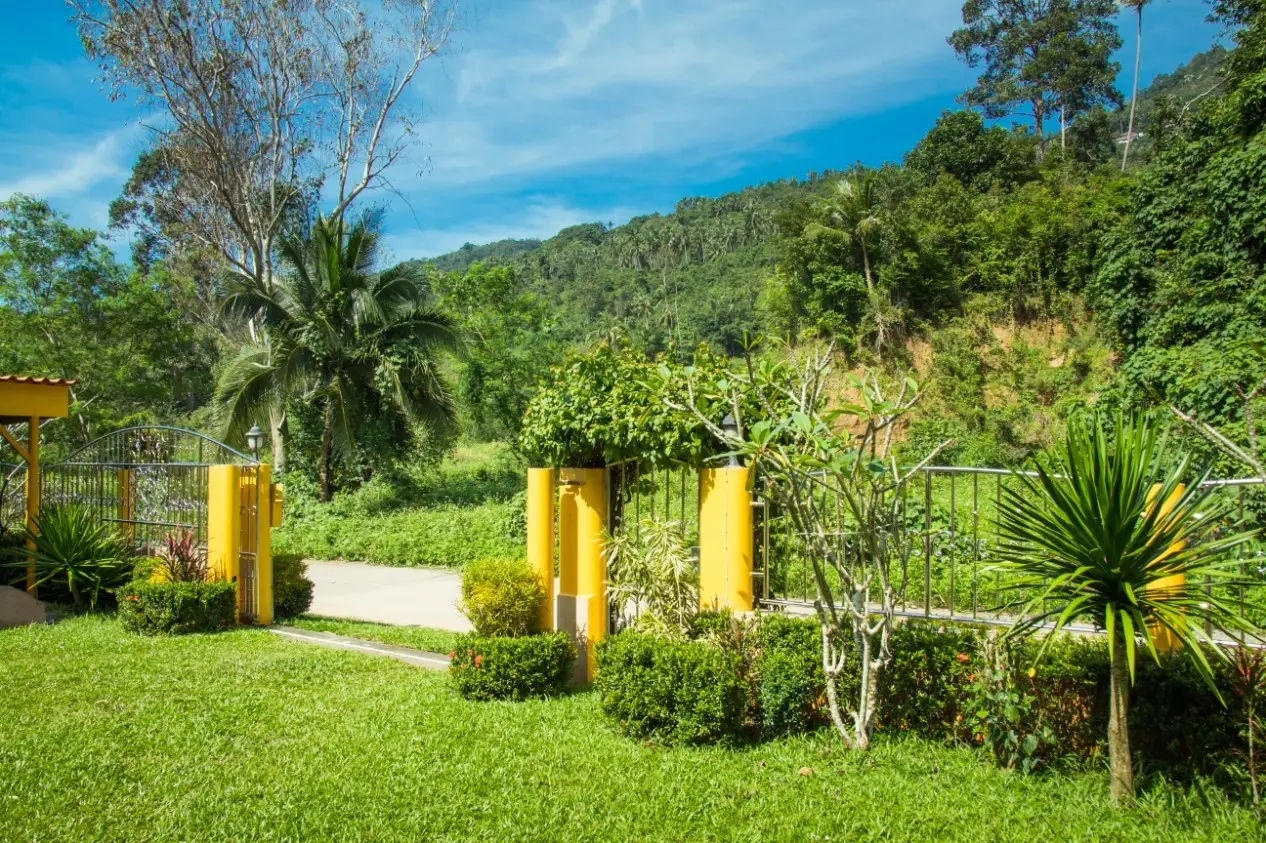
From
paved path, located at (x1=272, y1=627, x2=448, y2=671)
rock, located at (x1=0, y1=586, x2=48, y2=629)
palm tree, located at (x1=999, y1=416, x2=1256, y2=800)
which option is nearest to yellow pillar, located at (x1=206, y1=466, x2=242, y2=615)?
paved path, located at (x1=272, y1=627, x2=448, y2=671)

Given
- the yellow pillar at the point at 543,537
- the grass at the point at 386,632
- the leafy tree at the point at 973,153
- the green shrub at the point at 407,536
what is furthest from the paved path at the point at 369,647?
the leafy tree at the point at 973,153

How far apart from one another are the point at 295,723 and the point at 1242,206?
57.2 feet

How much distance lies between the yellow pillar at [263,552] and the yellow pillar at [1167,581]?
7649 mm

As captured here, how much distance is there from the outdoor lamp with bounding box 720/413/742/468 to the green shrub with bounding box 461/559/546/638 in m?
1.71

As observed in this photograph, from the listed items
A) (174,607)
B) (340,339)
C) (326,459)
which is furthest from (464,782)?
(326,459)

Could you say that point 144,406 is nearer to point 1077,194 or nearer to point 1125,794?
point 1125,794

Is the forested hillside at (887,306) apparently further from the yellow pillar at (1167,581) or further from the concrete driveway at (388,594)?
the yellow pillar at (1167,581)

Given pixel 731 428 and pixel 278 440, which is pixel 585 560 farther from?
pixel 278 440

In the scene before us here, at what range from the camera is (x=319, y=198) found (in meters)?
25.8

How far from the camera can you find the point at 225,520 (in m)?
8.30

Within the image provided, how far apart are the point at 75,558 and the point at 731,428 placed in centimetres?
800

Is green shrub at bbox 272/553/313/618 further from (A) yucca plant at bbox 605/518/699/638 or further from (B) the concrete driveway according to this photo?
(A) yucca plant at bbox 605/518/699/638

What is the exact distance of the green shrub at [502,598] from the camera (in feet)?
18.3

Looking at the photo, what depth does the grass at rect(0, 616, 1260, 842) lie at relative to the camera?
3455 mm
